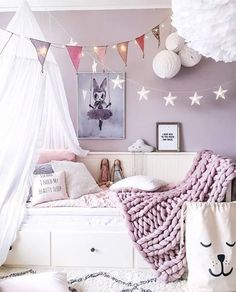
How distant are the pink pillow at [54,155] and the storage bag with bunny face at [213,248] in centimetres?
149

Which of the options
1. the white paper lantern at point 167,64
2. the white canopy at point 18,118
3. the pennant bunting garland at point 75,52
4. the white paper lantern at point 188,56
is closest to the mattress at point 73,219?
the white canopy at point 18,118

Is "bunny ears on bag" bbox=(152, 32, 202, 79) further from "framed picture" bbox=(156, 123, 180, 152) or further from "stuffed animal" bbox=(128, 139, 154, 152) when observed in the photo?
"stuffed animal" bbox=(128, 139, 154, 152)

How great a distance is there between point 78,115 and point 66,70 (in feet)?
1.57

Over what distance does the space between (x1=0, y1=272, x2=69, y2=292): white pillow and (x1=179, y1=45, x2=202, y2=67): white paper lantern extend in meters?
2.26

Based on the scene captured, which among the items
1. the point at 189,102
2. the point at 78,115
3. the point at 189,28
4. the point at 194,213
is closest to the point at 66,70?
the point at 78,115

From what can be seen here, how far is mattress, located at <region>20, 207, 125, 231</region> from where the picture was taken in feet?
9.00

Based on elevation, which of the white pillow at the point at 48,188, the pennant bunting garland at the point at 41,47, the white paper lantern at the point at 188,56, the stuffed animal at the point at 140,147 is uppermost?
the white paper lantern at the point at 188,56

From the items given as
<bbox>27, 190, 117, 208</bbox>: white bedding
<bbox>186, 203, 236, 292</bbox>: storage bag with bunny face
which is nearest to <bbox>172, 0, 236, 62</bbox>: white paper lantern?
<bbox>186, 203, 236, 292</bbox>: storage bag with bunny face

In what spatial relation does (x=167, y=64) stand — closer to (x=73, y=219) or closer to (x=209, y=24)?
(x=73, y=219)

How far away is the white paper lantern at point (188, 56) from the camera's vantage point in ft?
11.1

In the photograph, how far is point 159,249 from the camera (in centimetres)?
257

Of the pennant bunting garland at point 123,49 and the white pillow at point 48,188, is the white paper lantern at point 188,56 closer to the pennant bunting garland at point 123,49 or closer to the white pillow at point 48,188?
the pennant bunting garland at point 123,49

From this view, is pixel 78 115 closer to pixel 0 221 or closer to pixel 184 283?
pixel 0 221

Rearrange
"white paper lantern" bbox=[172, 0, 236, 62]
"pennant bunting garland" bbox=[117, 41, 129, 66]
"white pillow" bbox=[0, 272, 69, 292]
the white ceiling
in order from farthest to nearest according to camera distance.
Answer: the white ceiling, "pennant bunting garland" bbox=[117, 41, 129, 66], "white pillow" bbox=[0, 272, 69, 292], "white paper lantern" bbox=[172, 0, 236, 62]
